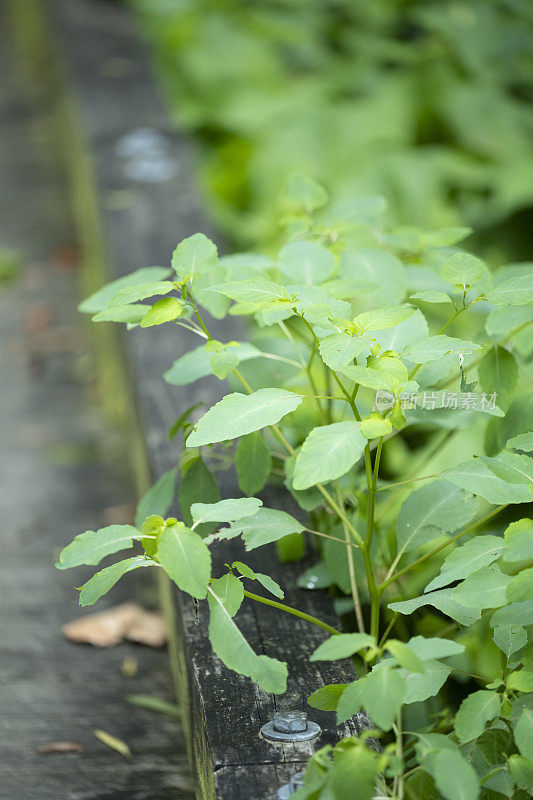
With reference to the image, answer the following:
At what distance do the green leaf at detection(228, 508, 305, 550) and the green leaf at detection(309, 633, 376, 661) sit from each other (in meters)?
0.21

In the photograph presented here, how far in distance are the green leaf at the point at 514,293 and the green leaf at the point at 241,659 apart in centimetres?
53

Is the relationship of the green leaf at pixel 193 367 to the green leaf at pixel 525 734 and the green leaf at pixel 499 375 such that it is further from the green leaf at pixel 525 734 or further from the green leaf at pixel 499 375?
the green leaf at pixel 525 734

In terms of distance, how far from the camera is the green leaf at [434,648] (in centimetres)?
92

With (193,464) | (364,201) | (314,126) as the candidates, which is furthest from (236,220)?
(193,464)

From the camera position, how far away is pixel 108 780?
1.58 metres

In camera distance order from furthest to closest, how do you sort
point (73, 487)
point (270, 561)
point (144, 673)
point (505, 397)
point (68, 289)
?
point (68, 289)
point (73, 487)
point (144, 673)
point (270, 561)
point (505, 397)

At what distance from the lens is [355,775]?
0.87 m

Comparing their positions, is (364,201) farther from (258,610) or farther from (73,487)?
(73,487)

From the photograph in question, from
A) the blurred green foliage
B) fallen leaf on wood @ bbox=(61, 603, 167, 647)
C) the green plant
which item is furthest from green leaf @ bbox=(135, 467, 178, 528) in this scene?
the blurred green foliage

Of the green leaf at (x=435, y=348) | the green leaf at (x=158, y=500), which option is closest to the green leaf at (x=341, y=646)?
the green leaf at (x=435, y=348)

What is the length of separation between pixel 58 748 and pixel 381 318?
105 cm

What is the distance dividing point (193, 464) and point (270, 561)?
29cm

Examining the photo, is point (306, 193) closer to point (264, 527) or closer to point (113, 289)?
point (113, 289)

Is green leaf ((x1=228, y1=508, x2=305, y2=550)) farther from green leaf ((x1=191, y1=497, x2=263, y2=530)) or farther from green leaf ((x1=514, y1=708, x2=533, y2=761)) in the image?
green leaf ((x1=514, y1=708, x2=533, y2=761))
